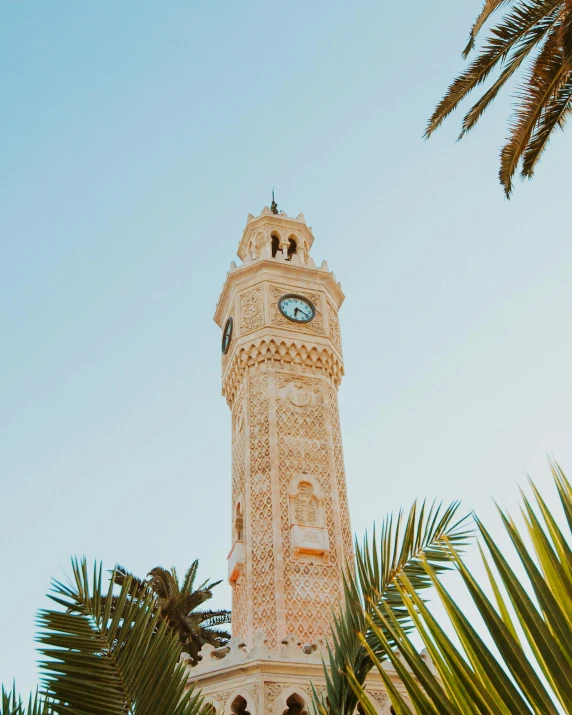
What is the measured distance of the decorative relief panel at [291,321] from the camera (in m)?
16.0

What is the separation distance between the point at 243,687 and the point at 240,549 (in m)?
3.81

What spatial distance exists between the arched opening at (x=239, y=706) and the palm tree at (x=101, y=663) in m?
6.87

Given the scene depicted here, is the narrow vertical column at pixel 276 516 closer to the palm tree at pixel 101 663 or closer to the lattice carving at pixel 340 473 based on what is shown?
the lattice carving at pixel 340 473

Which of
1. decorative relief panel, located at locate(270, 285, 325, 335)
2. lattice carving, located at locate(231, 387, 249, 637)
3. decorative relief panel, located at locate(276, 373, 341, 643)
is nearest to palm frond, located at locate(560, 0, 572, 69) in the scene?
decorative relief panel, located at locate(276, 373, 341, 643)

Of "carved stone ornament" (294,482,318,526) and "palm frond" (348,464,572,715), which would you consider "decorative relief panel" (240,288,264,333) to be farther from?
"palm frond" (348,464,572,715)

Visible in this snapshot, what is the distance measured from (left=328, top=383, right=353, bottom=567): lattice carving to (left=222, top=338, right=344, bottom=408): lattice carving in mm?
466

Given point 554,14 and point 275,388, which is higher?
point 275,388

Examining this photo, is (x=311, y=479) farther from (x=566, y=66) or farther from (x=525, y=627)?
(x=525, y=627)

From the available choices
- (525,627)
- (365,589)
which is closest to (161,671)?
(365,589)

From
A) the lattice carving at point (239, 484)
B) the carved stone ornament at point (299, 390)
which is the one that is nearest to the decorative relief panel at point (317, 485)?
the carved stone ornament at point (299, 390)

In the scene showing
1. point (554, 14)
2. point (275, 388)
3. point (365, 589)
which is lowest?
point (365, 589)

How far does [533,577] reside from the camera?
2355 mm

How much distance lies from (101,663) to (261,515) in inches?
408

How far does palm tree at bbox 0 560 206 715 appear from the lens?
3176 millimetres
